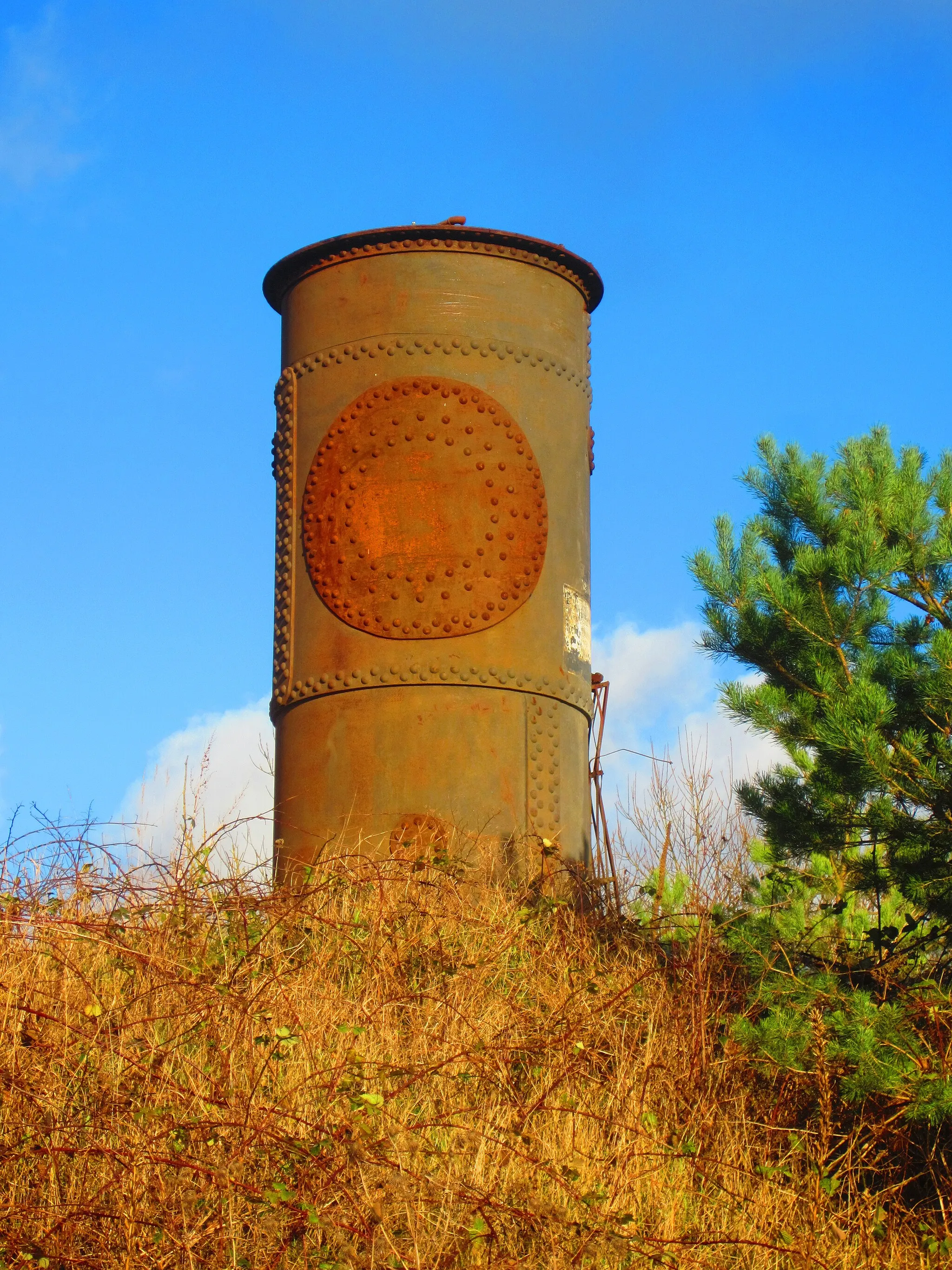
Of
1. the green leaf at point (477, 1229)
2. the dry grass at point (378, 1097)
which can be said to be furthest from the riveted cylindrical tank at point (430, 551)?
the green leaf at point (477, 1229)

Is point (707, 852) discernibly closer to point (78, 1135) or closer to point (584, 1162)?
point (584, 1162)

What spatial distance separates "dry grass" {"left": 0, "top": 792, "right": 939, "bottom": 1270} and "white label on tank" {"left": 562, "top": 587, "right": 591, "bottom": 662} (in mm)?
2001

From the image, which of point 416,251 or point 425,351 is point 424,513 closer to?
point 425,351

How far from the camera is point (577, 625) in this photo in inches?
329

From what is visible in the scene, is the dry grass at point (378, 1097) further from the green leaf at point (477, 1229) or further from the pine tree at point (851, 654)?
the pine tree at point (851, 654)

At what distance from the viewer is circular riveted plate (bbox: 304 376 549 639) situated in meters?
7.77

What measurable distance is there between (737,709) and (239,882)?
238 cm

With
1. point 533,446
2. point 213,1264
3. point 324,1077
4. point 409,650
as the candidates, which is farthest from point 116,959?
point 533,446

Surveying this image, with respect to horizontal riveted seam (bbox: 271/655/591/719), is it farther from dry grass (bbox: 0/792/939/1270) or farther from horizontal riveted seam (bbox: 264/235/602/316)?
horizontal riveted seam (bbox: 264/235/602/316)

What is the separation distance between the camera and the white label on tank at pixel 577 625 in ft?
27.0

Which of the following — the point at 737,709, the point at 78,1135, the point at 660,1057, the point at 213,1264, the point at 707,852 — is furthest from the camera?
the point at 707,852

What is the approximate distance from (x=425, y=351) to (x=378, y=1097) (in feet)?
15.2

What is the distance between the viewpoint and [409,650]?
7.73m

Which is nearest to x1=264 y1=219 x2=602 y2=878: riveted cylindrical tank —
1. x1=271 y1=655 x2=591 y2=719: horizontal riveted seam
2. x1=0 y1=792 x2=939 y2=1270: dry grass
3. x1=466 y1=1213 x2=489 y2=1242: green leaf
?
x1=271 y1=655 x2=591 y2=719: horizontal riveted seam
